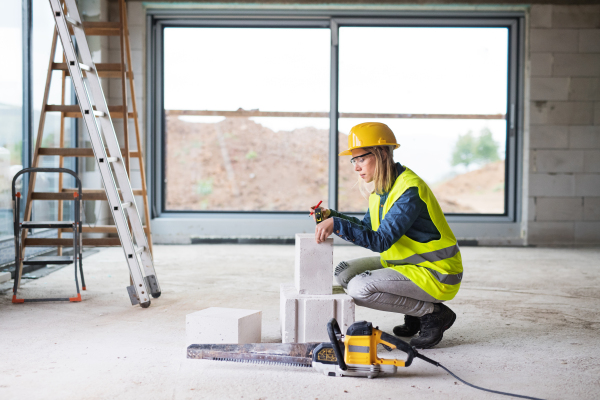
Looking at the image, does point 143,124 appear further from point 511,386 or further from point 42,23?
point 511,386

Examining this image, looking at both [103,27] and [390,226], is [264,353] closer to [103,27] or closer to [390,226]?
[390,226]

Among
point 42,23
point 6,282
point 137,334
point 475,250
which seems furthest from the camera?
point 475,250

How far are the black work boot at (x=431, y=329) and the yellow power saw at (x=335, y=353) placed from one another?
10.5 inches

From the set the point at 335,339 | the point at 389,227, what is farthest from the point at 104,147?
the point at 335,339

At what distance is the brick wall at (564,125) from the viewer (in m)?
5.57

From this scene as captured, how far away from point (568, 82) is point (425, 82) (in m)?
1.46

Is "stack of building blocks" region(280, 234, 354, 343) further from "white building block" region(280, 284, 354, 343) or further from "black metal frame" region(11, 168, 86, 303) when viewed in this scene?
"black metal frame" region(11, 168, 86, 303)

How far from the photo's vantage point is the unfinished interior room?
2.04 meters

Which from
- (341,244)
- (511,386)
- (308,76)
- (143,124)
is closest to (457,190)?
(341,244)

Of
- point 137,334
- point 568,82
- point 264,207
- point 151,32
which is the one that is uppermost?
point 151,32

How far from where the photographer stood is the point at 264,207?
6090 millimetres

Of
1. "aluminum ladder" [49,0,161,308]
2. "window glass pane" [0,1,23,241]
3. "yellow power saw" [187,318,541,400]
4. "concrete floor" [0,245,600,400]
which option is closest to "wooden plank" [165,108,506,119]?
"window glass pane" [0,1,23,241]

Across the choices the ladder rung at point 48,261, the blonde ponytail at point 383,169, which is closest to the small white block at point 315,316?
the blonde ponytail at point 383,169

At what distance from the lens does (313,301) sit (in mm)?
2174
